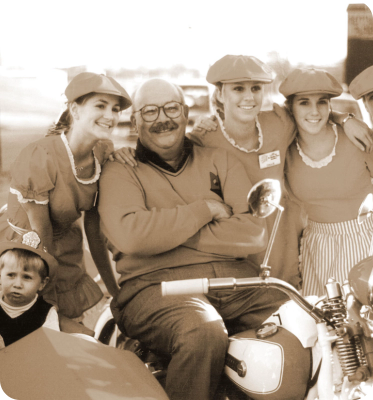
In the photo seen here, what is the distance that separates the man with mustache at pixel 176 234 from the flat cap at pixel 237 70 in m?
0.16

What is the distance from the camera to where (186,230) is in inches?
62.3

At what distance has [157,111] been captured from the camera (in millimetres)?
1730

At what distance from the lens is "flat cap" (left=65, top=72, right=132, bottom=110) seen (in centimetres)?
164

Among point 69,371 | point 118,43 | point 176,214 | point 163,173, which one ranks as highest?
point 118,43

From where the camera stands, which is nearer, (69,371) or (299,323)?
(299,323)

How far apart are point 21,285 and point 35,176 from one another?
375 mm

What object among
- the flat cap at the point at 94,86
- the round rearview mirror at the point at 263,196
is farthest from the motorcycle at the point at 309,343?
the flat cap at the point at 94,86

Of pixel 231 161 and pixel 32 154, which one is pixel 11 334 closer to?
pixel 32 154

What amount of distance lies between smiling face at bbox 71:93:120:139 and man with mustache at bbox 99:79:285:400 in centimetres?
9

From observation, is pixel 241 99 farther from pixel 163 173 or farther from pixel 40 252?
pixel 40 252

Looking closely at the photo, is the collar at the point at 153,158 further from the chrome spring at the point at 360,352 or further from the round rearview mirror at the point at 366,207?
the chrome spring at the point at 360,352

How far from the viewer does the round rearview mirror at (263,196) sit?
1261 mm

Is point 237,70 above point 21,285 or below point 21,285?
above

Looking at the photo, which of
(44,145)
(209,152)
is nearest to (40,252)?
(44,145)
